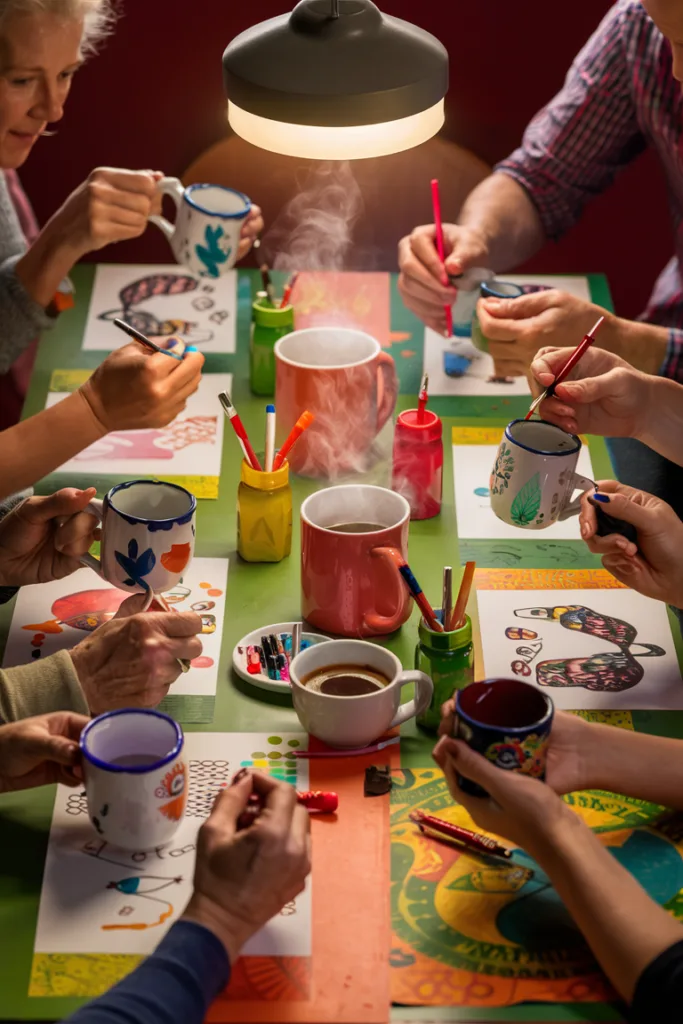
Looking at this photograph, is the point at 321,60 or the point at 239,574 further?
the point at 239,574

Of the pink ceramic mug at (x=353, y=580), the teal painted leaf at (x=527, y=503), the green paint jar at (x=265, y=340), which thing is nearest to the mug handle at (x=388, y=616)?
the pink ceramic mug at (x=353, y=580)

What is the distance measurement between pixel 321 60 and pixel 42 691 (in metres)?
0.81

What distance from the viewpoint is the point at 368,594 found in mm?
1521

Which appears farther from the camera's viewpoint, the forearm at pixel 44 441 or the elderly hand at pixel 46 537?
the forearm at pixel 44 441

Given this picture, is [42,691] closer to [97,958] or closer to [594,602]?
[97,958]

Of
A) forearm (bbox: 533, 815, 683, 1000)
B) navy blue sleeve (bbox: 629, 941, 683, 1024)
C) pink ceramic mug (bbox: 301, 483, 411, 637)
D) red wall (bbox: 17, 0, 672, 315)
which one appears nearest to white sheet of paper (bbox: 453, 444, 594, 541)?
pink ceramic mug (bbox: 301, 483, 411, 637)

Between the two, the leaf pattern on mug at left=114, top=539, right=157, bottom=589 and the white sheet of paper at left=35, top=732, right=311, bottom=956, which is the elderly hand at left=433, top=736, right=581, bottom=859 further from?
the leaf pattern on mug at left=114, top=539, right=157, bottom=589

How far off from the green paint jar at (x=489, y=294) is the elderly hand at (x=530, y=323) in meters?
0.01

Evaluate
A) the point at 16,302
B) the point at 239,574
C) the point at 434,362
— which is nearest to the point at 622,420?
the point at 434,362

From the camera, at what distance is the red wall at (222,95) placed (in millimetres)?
3227

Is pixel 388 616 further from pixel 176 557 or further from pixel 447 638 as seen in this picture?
pixel 176 557

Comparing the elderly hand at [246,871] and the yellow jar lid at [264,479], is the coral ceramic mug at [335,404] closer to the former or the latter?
the yellow jar lid at [264,479]

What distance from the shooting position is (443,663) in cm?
139

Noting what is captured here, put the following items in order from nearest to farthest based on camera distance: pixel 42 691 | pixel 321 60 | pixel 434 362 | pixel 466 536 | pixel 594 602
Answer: pixel 42 691, pixel 321 60, pixel 594 602, pixel 466 536, pixel 434 362
